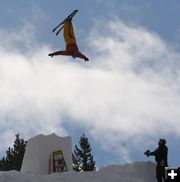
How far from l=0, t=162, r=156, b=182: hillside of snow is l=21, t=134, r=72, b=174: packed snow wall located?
5579 mm

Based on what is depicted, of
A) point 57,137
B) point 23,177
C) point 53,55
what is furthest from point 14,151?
point 23,177

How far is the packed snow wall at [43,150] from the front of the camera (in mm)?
21953

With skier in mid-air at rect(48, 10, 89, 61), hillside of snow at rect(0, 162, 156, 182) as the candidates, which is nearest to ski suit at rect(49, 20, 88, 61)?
skier in mid-air at rect(48, 10, 89, 61)

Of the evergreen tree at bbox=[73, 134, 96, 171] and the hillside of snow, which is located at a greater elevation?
the evergreen tree at bbox=[73, 134, 96, 171]

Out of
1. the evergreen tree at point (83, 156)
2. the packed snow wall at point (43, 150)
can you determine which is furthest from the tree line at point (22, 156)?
the packed snow wall at point (43, 150)

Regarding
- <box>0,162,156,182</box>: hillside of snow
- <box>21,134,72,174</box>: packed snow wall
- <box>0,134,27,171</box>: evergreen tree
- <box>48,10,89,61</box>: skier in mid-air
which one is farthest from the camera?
<box>0,134,27,171</box>: evergreen tree

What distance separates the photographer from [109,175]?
16.1 meters

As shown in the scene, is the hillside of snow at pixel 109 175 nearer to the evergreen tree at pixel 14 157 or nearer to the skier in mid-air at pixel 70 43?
the skier in mid-air at pixel 70 43

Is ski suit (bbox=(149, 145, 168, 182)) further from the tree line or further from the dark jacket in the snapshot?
the tree line

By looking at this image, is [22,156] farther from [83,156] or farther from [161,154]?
[161,154]

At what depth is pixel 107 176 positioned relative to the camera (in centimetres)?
1591

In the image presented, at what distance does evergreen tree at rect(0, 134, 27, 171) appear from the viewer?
44844mm

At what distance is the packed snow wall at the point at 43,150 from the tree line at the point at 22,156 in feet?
72.6

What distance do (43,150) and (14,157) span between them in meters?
24.1
